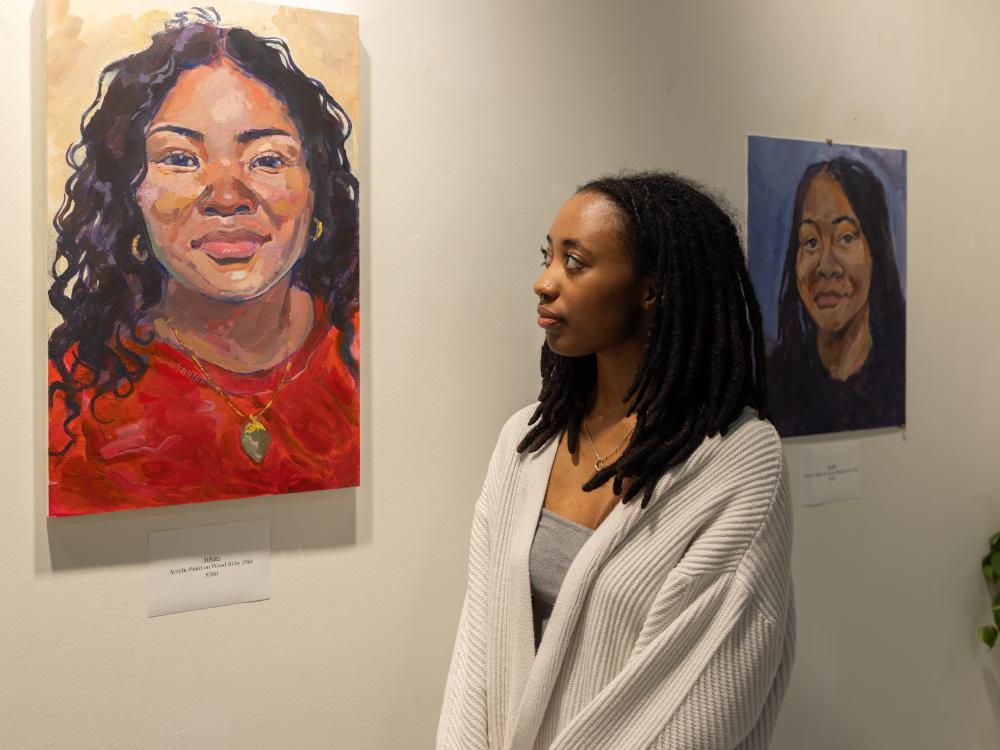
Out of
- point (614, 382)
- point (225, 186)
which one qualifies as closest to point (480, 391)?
point (614, 382)

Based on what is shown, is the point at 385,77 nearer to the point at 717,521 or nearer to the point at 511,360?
the point at 511,360

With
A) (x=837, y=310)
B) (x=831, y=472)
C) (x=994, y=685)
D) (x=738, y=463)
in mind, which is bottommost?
(x=994, y=685)

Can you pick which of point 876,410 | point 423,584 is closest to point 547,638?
point 423,584

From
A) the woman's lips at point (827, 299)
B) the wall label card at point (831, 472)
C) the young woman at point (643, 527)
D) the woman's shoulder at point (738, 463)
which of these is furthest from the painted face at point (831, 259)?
the woman's shoulder at point (738, 463)

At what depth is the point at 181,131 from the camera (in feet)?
4.29

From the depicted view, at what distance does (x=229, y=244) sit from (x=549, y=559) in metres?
0.64

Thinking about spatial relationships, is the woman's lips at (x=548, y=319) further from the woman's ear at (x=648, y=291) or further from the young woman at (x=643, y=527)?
the woman's ear at (x=648, y=291)

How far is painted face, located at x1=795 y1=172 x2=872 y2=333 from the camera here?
1.84 m

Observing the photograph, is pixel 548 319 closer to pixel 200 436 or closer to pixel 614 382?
pixel 614 382

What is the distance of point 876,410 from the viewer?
6.39 feet

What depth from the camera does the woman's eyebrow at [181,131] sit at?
129 centimetres

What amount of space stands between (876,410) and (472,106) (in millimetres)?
1061

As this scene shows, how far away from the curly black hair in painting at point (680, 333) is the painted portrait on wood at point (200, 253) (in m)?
0.43

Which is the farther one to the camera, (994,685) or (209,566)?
(994,685)
